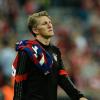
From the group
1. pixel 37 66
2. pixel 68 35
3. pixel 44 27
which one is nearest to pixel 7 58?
pixel 68 35

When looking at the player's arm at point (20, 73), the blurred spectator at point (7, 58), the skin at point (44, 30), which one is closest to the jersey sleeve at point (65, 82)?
the skin at point (44, 30)

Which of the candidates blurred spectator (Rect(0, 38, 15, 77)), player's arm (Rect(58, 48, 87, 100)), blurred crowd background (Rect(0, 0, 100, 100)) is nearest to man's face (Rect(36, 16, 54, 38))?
player's arm (Rect(58, 48, 87, 100))

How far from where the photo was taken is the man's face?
22.3 feet

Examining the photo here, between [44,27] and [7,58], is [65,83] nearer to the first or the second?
[44,27]

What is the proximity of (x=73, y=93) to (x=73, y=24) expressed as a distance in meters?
7.43

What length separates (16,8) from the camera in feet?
48.8

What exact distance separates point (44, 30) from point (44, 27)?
0.04 metres

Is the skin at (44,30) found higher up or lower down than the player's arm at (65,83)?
higher up

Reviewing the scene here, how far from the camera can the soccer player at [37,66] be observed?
659 cm

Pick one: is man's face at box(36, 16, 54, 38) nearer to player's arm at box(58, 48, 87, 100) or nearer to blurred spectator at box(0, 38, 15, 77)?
player's arm at box(58, 48, 87, 100)

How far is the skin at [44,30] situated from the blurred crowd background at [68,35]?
134 inches

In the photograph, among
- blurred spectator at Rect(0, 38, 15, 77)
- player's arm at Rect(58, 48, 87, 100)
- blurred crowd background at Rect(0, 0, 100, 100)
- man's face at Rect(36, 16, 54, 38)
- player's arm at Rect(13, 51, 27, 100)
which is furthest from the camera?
blurred spectator at Rect(0, 38, 15, 77)

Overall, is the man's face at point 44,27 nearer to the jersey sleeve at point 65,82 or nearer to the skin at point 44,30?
the skin at point 44,30

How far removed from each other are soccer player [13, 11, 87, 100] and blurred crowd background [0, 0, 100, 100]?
3395mm
